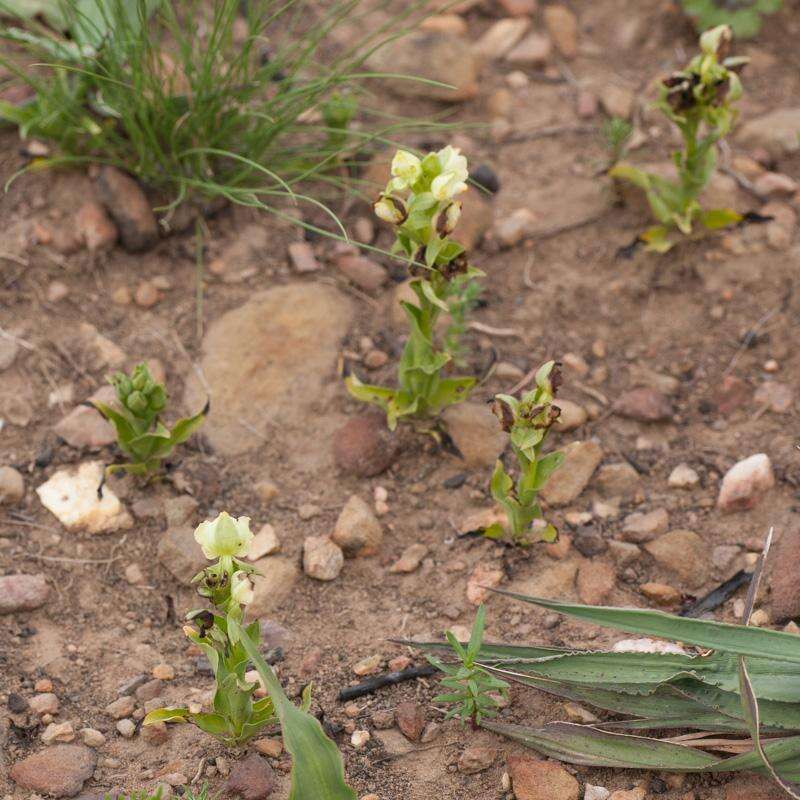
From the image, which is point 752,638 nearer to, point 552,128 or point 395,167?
point 395,167

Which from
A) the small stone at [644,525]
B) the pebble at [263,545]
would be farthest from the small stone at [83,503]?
the small stone at [644,525]

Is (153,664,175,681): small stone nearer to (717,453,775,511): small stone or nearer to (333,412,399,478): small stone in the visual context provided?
(333,412,399,478): small stone

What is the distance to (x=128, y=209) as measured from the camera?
10.8ft

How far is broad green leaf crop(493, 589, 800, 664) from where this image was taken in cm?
208

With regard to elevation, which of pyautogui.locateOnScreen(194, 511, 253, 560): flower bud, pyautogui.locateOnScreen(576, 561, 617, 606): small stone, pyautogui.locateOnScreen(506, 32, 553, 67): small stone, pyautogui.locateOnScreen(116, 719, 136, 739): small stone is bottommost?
pyautogui.locateOnScreen(576, 561, 617, 606): small stone

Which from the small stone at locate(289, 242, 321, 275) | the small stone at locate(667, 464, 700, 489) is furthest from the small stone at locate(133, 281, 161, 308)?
the small stone at locate(667, 464, 700, 489)

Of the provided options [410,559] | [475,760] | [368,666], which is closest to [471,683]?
[475,760]

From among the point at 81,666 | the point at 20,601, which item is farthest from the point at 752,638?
the point at 20,601

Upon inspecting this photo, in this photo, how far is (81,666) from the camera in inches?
96.2

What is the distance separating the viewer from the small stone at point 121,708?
7.65 ft

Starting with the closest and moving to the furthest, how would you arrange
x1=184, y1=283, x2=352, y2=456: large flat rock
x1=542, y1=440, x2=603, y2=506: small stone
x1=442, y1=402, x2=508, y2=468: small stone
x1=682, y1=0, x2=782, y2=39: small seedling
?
x1=542, y1=440, x2=603, y2=506: small stone → x1=442, y1=402, x2=508, y2=468: small stone → x1=184, y1=283, x2=352, y2=456: large flat rock → x1=682, y1=0, x2=782, y2=39: small seedling

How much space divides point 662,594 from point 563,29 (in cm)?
257

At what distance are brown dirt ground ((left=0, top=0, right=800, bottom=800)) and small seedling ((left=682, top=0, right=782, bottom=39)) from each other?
0.20 m

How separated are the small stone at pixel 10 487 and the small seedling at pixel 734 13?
3010mm
